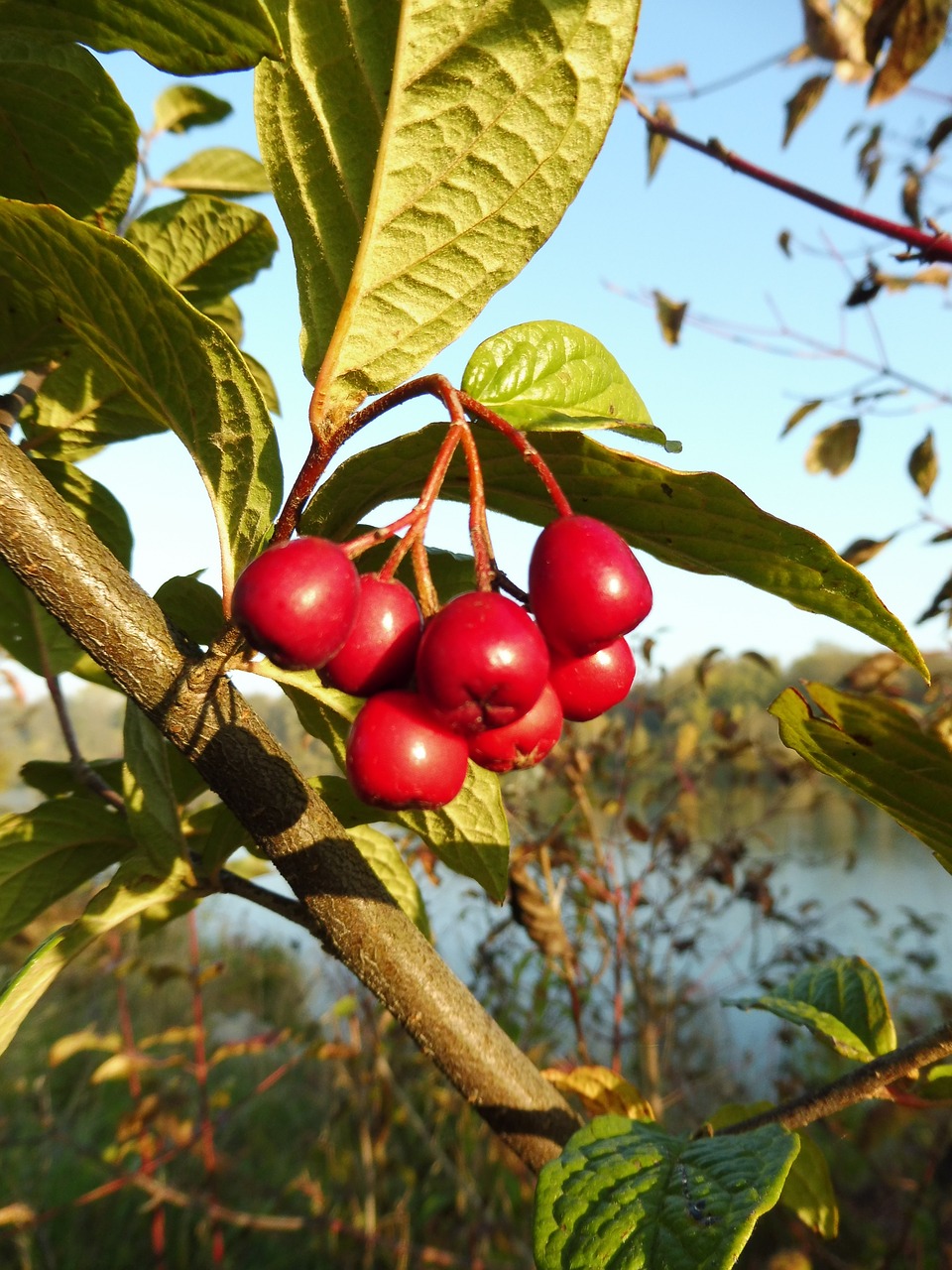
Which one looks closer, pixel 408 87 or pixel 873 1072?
pixel 408 87

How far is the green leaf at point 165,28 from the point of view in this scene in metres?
0.59

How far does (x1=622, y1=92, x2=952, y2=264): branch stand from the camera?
1641 mm

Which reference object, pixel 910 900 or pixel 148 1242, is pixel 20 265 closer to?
pixel 148 1242

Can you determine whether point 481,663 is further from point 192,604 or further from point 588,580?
point 192,604

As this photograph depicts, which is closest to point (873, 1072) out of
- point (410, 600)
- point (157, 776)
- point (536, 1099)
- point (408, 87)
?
point (536, 1099)

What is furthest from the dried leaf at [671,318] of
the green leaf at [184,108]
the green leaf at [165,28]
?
the green leaf at [165,28]

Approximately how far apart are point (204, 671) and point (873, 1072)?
629 mm

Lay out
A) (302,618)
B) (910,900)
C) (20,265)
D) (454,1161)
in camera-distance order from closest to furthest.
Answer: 1. (302,618)
2. (20,265)
3. (454,1161)
4. (910,900)

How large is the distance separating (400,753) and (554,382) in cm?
30

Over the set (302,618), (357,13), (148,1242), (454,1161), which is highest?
(357,13)

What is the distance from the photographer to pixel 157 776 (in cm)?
85

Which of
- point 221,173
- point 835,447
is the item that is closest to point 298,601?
point 221,173

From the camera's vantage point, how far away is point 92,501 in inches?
42.5

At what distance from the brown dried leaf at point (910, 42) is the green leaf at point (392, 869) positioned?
173 cm
